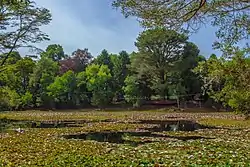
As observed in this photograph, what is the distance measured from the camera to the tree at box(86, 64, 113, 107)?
37844 mm

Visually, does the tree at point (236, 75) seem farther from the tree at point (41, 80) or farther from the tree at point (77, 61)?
the tree at point (77, 61)

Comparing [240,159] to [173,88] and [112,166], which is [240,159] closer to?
[112,166]

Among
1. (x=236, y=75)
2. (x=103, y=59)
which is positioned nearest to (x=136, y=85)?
(x=103, y=59)

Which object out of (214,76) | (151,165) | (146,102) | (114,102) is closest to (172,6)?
(151,165)

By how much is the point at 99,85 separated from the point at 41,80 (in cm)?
655


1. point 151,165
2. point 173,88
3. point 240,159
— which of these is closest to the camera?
point 151,165

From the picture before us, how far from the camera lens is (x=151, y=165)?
686 cm

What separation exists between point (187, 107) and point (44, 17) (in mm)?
19217

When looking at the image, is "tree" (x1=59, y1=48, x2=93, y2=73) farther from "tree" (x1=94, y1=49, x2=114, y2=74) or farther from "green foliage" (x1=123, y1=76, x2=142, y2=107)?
"green foliage" (x1=123, y1=76, x2=142, y2=107)

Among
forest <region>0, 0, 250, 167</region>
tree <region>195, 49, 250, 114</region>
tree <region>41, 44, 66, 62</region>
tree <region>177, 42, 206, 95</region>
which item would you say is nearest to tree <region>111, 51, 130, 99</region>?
forest <region>0, 0, 250, 167</region>

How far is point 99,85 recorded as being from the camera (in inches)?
1518

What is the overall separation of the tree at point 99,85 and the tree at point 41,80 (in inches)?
176

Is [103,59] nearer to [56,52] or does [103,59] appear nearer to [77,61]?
[77,61]

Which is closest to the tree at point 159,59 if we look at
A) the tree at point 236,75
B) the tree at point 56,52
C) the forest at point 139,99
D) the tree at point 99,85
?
the forest at point 139,99
